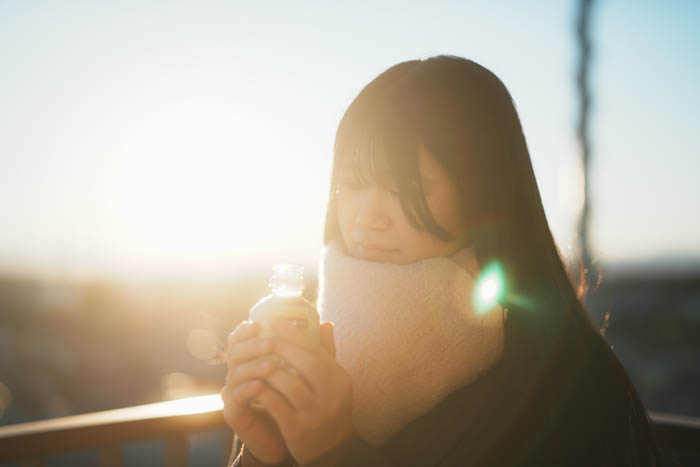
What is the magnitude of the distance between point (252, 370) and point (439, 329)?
307 mm

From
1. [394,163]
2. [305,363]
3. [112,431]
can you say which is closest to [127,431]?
[112,431]

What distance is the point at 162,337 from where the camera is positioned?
2719cm

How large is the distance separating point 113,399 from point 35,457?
71.5 feet

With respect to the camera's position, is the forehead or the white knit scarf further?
the forehead

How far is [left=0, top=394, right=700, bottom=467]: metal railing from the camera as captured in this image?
3.72 feet

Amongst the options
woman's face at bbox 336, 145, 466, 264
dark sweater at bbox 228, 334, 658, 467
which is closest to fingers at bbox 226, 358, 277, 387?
dark sweater at bbox 228, 334, 658, 467

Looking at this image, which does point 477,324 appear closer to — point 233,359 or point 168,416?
point 233,359

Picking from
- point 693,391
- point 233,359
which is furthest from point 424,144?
point 693,391

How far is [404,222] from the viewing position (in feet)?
2.75

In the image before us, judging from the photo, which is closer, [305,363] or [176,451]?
[305,363]

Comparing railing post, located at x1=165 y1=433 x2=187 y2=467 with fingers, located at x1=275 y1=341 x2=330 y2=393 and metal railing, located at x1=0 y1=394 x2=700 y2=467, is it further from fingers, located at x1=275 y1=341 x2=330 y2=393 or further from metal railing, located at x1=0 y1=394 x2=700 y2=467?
fingers, located at x1=275 y1=341 x2=330 y2=393

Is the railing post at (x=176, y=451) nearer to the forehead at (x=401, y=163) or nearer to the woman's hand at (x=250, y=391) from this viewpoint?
the woman's hand at (x=250, y=391)

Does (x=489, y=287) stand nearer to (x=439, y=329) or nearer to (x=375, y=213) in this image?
(x=439, y=329)

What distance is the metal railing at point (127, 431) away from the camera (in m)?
1.13
